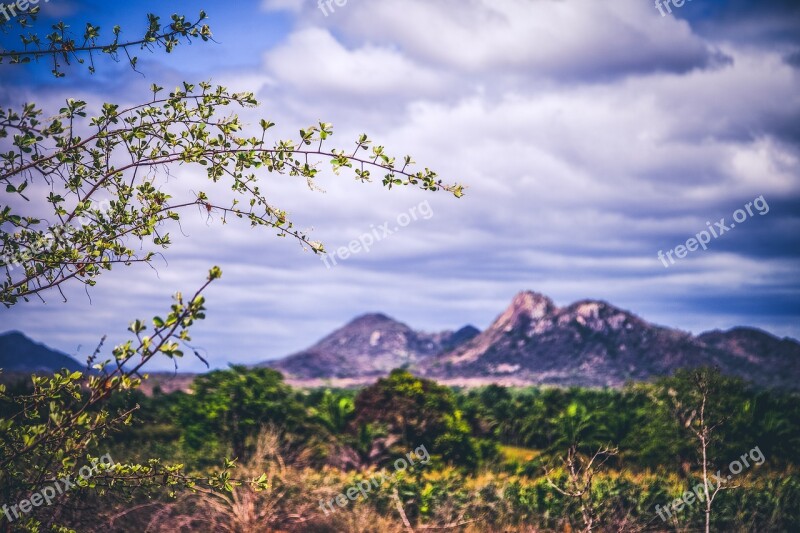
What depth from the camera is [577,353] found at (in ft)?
431

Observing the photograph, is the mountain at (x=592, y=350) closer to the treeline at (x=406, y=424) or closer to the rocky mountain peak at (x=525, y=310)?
the rocky mountain peak at (x=525, y=310)

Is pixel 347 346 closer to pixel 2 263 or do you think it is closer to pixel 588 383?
pixel 588 383

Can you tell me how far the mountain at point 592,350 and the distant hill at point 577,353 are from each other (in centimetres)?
21

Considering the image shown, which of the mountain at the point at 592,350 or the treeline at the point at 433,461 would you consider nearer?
the treeline at the point at 433,461

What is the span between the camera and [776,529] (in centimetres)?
1148

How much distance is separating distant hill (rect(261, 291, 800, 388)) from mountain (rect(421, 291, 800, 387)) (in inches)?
8.3

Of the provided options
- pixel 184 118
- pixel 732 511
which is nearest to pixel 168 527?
pixel 184 118

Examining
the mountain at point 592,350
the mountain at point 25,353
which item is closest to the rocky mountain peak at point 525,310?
the mountain at point 592,350

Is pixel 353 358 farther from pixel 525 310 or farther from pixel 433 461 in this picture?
pixel 433 461

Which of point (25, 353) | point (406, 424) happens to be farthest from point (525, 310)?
point (25, 353)

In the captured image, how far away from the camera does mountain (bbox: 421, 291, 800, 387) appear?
120312 mm

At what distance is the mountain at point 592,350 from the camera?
395 ft

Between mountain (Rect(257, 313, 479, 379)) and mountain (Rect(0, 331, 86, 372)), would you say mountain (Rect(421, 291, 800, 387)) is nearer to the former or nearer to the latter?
mountain (Rect(257, 313, 479, 379))

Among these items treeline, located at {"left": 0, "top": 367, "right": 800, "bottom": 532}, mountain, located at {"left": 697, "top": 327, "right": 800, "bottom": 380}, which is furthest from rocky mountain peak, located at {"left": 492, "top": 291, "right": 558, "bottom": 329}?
treeline, located at {"left": 0, "top": 367, "right": 800, "bottom": 532}
